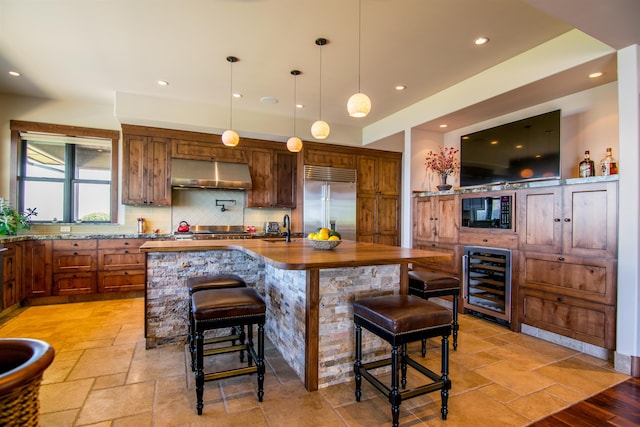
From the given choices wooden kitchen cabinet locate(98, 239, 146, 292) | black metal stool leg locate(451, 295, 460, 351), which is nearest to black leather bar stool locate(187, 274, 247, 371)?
black metal stool leg locate(451, 295, 460, 351)

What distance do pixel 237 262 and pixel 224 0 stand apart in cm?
230

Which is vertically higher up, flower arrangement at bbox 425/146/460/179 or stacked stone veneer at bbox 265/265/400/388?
flower arrangement at bbox 425/146/460/179

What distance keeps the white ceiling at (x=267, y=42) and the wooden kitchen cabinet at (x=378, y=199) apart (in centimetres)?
197

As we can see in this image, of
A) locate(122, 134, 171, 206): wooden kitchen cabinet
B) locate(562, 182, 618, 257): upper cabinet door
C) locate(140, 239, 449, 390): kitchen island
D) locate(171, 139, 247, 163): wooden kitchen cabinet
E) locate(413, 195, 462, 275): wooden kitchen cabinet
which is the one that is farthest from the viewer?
locate(171, 139, 247, 163): wooden kitchen cabinet

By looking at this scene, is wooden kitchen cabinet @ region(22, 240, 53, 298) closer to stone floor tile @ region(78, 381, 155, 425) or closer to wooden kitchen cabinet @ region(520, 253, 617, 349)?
stone floor tile @ region(78, 381, 155, 425)

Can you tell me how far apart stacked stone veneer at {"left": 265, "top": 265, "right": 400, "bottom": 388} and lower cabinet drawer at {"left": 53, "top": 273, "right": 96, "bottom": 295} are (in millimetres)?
3524

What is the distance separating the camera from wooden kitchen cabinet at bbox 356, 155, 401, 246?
615 cm

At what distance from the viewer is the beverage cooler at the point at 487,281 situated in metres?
3.55

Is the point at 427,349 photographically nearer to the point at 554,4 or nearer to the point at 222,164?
the point at 554,4

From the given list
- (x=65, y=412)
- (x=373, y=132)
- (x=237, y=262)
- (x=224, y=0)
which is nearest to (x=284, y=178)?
(x=373, y=132)

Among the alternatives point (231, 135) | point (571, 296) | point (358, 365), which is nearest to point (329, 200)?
point (231, 135)

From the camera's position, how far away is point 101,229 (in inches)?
198

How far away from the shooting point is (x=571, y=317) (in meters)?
2.96

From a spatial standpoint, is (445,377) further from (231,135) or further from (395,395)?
(231,135)
